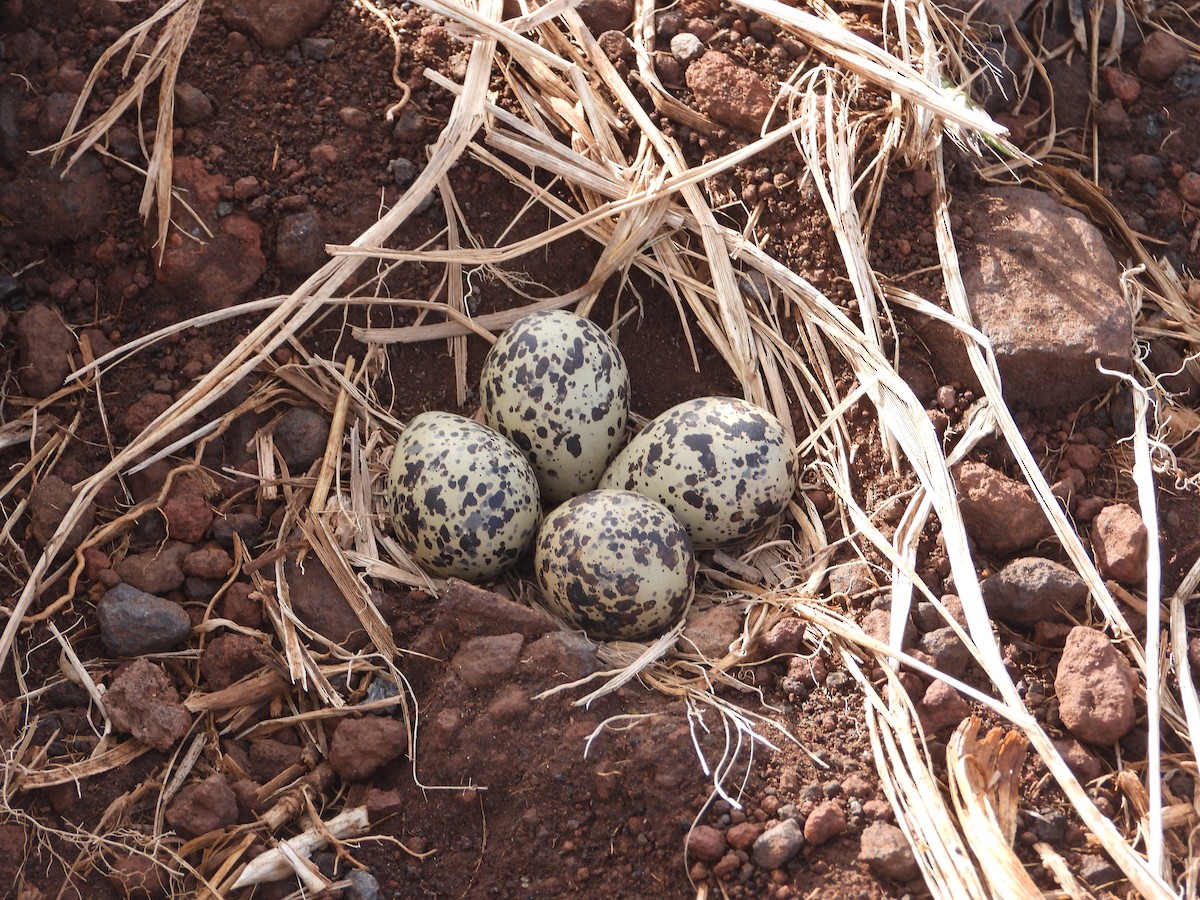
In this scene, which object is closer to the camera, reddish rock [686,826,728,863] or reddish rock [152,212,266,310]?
reddish rock [686,826,728,863]

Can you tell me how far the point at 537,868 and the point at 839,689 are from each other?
0.79 meters

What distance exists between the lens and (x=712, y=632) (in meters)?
2.88

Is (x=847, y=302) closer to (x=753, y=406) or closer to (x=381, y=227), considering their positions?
(x=753, y=406)

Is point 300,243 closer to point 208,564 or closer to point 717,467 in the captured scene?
point 208,564

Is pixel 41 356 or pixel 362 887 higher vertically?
pixel 41 356

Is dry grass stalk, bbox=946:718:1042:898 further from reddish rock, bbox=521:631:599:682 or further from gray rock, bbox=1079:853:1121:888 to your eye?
reddish rock, bbox=521:631:599:682

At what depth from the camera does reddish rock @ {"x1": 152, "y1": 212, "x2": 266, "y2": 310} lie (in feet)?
10.2

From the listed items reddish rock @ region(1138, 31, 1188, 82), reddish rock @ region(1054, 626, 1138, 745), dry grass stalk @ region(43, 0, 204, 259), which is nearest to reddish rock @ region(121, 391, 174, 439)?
dry grass stalk @ region(43, 0, 204, 259)

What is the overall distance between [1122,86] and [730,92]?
123cm

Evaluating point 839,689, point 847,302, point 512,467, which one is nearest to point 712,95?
point 847,302

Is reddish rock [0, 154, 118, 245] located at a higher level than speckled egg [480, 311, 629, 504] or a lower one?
higher

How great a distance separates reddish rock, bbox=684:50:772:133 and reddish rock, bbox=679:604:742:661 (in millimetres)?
1361

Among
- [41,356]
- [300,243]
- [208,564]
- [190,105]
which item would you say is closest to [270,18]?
[190,105]

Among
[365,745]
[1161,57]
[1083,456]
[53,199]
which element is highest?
[1161,57]
